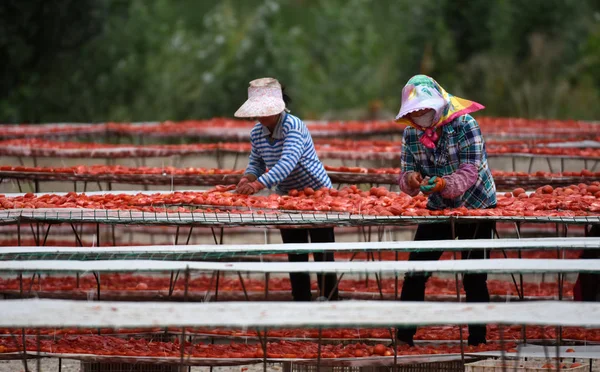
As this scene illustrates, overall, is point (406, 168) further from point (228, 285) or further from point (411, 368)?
point (228, 285)

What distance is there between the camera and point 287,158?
22.9 feet

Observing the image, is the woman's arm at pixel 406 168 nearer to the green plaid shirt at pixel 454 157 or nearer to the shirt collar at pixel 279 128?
the green plaid shirt at pixel 454 157

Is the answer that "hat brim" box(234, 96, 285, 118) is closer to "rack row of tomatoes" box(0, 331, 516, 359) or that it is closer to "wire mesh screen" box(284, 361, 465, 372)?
"rack row of tomatoes" box(0, 331, 516, 359)

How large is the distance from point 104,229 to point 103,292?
4.65m

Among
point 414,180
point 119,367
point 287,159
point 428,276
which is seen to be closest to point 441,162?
point 414,180

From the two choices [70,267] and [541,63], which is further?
[541,63]

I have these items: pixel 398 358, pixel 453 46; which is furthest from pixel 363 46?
pixel 398 358

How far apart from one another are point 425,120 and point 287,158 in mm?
1177

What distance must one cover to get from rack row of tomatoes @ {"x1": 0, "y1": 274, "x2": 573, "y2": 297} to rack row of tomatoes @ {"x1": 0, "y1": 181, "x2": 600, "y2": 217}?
5.33 ft

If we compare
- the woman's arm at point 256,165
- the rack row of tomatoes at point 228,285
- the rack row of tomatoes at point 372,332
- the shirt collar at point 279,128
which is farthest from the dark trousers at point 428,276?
the rack row of tomatoes at point 228,285

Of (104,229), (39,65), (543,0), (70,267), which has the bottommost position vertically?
(104,229)

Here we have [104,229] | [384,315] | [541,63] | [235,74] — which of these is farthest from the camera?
[235,74]

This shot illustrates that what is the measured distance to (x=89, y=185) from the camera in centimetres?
1126

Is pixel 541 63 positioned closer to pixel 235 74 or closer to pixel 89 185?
pixel 235 74
